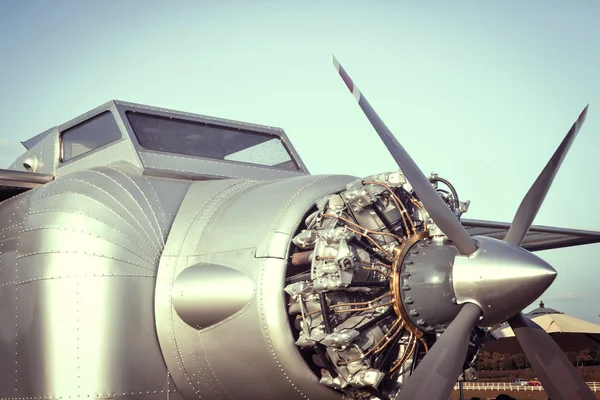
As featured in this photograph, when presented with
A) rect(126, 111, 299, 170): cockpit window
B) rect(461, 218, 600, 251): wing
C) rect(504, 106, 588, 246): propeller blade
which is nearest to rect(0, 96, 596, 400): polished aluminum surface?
rect(126, 111, 299, 170): cockpit window

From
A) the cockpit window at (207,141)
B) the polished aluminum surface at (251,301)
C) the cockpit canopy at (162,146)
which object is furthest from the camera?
the cockpit window at (207,141)

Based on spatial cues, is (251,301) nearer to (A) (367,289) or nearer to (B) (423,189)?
(A) (367,289)

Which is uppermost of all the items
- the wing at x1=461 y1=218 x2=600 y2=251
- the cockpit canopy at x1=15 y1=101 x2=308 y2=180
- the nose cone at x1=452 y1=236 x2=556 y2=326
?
the cockpit canopy at x1=15 y1=101 x2=308 y2=180

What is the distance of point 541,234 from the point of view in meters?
14.4

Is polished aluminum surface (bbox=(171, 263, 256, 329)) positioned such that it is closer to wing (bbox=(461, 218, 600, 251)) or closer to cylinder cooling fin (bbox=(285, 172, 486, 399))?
cylinder cooling fin (bbox=(285, 172, 486, 399))

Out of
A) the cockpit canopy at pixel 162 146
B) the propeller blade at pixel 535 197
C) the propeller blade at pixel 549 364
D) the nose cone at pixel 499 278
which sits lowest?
the propeller blade at pixel 549 364

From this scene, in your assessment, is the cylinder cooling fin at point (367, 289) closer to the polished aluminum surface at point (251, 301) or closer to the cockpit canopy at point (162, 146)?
the polished aluminum surface at point (251, 301)

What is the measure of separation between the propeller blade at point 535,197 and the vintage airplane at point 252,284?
0.01 metres

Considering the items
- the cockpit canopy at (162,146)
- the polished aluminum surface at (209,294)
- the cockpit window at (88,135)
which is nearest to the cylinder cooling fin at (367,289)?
the polished aluminum surface at (209,294)

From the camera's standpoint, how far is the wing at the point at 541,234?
1233cm

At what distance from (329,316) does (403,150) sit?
1.76 meters

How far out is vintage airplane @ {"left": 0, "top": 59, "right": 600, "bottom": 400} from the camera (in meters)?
6.75

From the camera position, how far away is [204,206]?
8453 millimetres

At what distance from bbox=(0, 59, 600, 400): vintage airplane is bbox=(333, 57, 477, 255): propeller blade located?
2cm
